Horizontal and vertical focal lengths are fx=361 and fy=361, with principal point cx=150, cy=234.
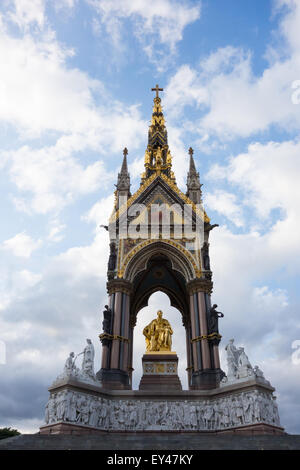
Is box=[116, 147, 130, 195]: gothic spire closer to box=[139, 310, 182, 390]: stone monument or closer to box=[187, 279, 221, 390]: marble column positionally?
box=[187, 279, 221, 390]: marble column

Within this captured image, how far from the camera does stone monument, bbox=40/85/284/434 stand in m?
16.3

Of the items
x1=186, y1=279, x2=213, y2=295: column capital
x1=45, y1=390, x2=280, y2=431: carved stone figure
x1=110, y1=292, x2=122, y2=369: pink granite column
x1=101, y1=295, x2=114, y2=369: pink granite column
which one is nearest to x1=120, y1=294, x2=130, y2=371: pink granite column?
x1=110, y1=292, x2=122, y2=369: pink granite column

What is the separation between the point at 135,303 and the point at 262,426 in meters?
13.6

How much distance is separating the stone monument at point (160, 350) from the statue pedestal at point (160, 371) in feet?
0.18

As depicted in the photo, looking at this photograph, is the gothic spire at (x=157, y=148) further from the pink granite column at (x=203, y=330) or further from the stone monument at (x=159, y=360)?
the stone monument at (x=159, y=360)

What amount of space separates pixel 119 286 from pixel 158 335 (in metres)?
4.26

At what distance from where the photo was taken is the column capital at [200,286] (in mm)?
21656

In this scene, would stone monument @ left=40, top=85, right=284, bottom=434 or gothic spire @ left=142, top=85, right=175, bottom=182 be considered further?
gothic spire @ left=142, top=85, right=175, bottom=182

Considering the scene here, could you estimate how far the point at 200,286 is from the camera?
71.1ft

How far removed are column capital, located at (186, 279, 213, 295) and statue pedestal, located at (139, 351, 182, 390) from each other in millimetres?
4008

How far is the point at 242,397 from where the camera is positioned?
16.5m
